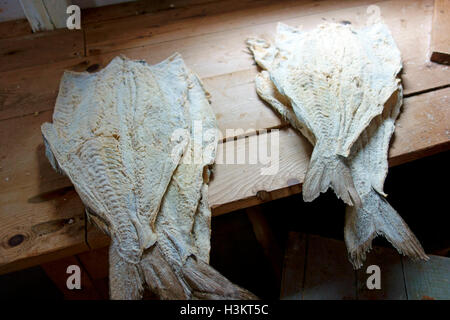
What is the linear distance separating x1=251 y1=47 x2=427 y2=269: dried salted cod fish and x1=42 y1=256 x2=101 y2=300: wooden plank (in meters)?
1.00

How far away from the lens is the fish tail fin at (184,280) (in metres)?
0.85

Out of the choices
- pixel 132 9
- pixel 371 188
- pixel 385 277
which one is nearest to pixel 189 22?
pixel 132 9

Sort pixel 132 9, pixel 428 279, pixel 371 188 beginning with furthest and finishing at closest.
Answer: pixel 132 9 → pixel 428 279 → pixel 371 188

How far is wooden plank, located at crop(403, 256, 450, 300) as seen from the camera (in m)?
1.35

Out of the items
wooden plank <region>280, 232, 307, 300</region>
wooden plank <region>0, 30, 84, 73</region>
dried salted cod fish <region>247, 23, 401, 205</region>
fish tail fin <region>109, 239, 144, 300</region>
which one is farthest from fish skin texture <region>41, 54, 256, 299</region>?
wooden plank <region>280, 232, 307, 300</region>

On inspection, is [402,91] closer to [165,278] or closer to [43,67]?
[165,278]

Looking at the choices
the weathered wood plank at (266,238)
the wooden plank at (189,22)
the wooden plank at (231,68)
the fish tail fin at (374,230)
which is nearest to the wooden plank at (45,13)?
the wooden plank at (189,22)

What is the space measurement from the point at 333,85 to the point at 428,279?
870mm

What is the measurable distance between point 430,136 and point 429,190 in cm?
82

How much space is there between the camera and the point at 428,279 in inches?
54.6

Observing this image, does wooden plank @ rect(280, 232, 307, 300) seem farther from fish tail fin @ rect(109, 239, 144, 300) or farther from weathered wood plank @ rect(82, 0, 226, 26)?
weathered wood plank @ rect(82, 0, 226, 26)

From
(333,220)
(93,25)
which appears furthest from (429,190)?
(93,25)

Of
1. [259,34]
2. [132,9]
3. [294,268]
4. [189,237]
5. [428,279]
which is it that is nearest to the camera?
[189,237]

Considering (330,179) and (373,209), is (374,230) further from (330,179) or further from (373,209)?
(330,179)
